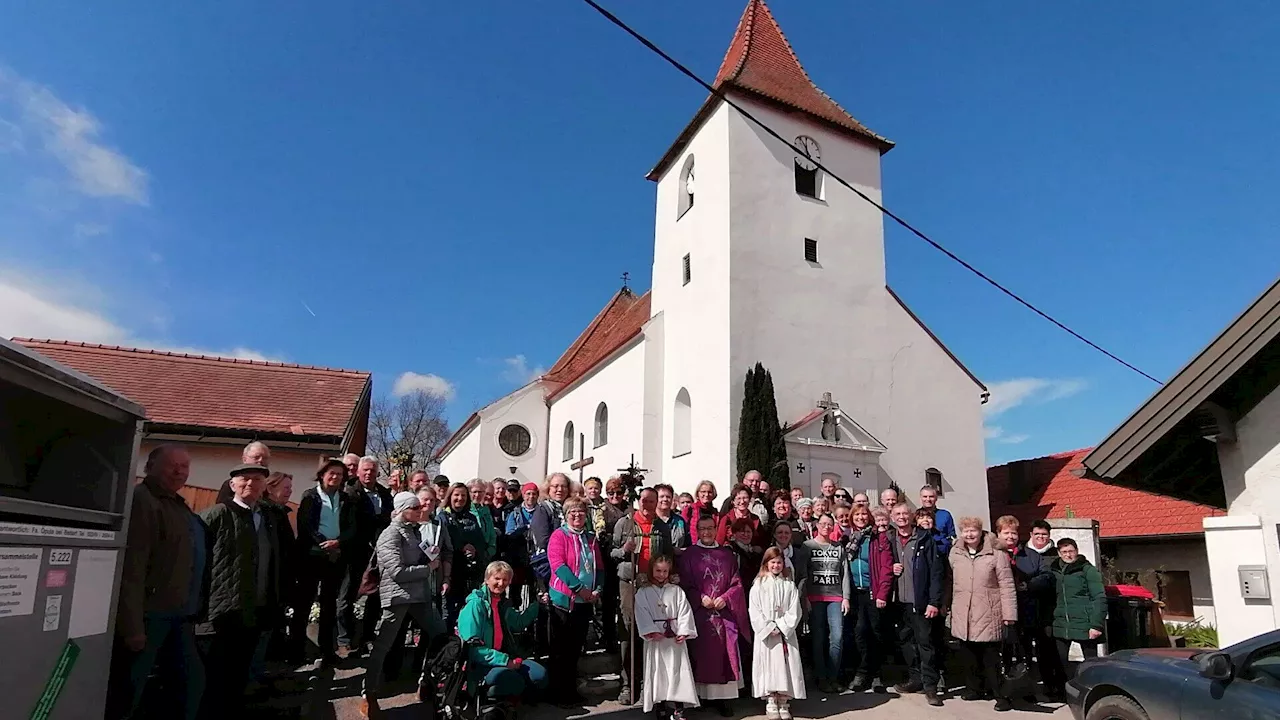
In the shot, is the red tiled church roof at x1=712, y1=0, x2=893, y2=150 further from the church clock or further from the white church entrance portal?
the white church entrance portal

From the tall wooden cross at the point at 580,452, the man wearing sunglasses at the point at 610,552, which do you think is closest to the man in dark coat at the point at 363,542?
the man wearing sunglasses at the point at 610,552

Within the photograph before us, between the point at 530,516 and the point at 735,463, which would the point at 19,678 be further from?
the point at 735,463

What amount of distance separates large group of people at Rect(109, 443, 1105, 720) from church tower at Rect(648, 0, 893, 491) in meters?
10.4

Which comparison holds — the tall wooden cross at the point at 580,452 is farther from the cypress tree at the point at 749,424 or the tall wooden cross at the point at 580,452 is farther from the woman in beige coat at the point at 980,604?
the woman in beige coat at the point at 980,604

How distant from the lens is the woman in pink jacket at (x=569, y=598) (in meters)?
6.42

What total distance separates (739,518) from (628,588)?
4.11ft

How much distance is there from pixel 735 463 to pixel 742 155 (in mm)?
8037

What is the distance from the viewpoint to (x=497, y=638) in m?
5.82

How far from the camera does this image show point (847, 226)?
21.4m

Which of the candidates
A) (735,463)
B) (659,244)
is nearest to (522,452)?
(659,244)

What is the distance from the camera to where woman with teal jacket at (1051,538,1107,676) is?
278 inches

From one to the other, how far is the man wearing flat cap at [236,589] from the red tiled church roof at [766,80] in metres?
17.5

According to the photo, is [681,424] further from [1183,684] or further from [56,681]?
[56,681]

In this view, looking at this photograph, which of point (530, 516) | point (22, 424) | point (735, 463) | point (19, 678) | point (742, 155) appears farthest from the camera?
point (742, 155)
